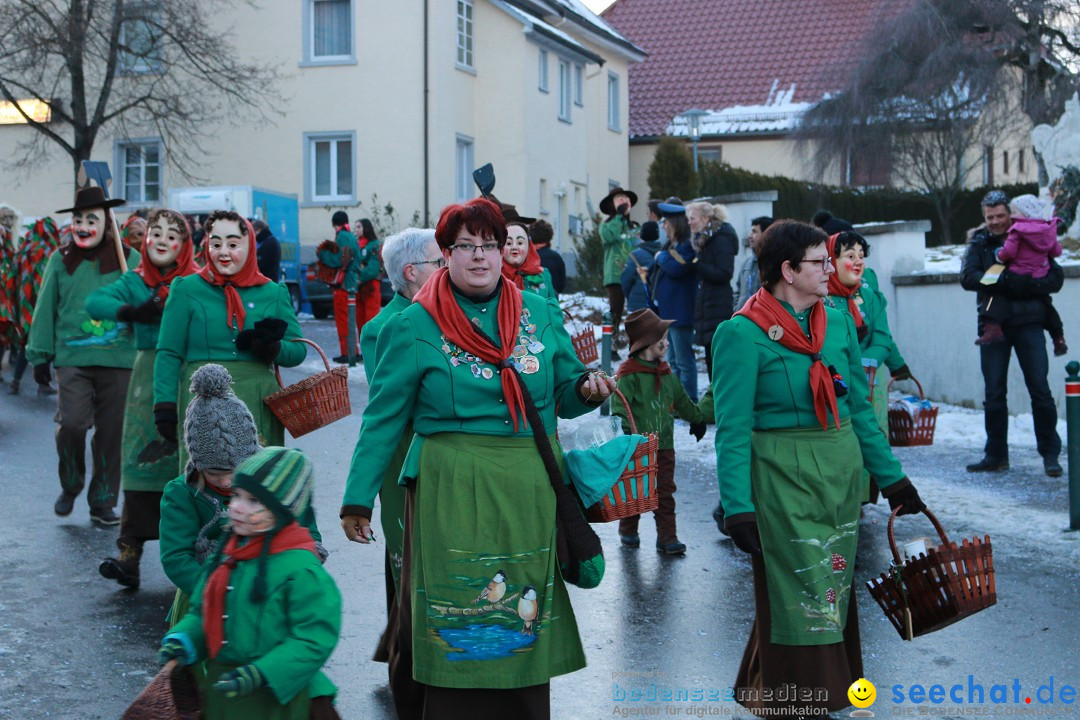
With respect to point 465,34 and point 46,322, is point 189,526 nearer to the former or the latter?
point 46,322

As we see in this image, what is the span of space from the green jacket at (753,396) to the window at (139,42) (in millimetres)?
25909

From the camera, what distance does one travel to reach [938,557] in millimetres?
4902

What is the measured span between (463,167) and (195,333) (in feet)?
84.1

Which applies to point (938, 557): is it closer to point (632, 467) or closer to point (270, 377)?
point (632, 467)

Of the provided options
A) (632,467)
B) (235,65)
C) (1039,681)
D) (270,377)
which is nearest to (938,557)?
(632,467)

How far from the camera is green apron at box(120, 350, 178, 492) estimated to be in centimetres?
754

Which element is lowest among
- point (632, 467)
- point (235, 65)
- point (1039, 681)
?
point (1039, 681)

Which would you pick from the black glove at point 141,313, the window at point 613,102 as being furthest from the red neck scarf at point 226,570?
the window at point 613,102

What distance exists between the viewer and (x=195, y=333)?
6941 millimetres

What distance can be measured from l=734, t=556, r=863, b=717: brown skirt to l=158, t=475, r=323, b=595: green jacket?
1695 millimetres

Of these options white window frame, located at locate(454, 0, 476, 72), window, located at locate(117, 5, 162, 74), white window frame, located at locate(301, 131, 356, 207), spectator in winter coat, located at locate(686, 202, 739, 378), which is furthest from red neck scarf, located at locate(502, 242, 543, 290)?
white window frame, located at locate(454, 0, 476, 72)

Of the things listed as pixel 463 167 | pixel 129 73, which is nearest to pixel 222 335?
pixel 129 73

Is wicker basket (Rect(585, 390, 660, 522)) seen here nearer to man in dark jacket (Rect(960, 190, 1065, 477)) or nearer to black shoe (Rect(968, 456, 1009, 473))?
man in dark jacket (Rect(960, 190, 1065, 477))

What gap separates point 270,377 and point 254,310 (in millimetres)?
345
